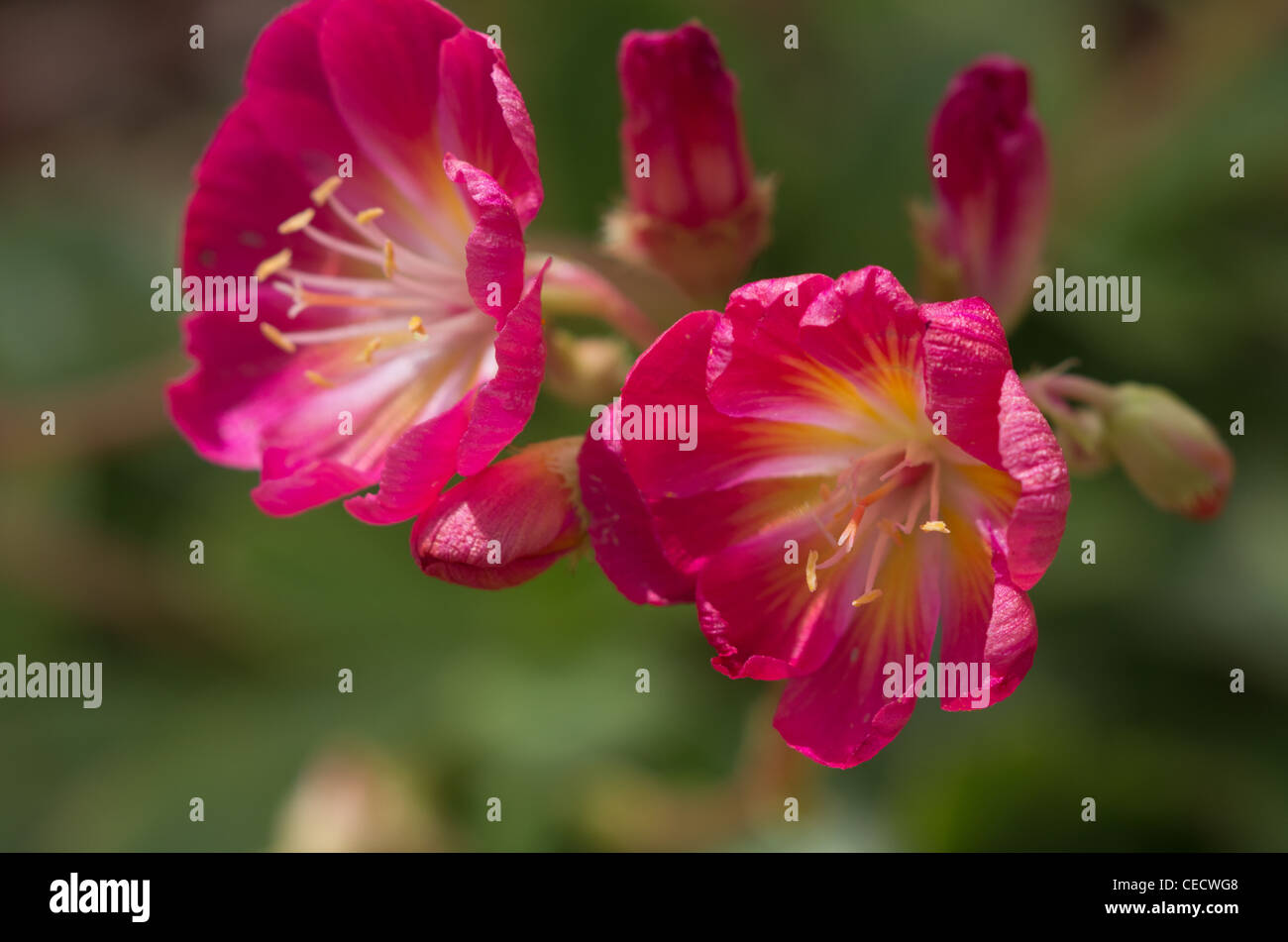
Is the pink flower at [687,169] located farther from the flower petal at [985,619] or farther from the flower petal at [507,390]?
the flower petal at [985,619]

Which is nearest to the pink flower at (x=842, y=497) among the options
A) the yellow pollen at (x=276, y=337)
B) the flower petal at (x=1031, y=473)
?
the flower petal at (x=1031, y=473)

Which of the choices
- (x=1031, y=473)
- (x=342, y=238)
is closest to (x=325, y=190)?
(x=342, y=238)

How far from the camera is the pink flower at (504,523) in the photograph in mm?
1488

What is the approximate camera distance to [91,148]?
13.8 ft

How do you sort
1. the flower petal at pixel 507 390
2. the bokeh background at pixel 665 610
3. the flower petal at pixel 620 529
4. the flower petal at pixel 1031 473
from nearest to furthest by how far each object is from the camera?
the flower petal at pixel 1031 473 → the flower petal at pixel 507 390 → the flower petal at pixel 620 529 → the bokeh background at pixel 665 610

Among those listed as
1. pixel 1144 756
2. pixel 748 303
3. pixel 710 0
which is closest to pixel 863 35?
pixel 710 0

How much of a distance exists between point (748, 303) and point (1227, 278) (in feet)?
7.32

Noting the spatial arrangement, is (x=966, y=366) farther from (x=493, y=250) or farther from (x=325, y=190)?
(x=325, y=190)

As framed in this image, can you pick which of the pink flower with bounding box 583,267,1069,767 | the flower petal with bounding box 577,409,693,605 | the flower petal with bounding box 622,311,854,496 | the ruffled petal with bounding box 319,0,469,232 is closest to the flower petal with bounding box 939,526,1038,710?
the pink flower with bounding box 583,267,1069,767

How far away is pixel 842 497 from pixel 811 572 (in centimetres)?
18

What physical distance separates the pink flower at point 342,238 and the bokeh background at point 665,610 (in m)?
1.10

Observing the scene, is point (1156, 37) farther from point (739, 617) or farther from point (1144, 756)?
point (739, 617)

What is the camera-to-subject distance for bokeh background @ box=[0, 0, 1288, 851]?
291 cm

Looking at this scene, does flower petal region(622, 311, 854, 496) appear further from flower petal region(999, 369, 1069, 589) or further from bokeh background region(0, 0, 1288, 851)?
bokeh background region(0, 0, 1288, 851)
